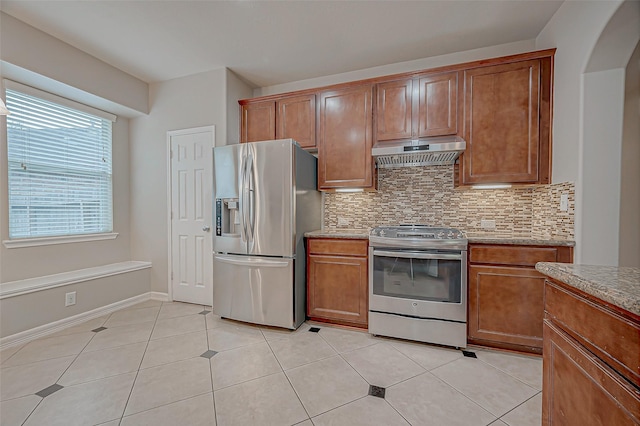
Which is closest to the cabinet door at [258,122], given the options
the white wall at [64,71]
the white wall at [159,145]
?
the white wall at [159,145]

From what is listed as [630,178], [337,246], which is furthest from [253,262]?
[630,178]

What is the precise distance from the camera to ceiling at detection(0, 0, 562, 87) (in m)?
2.18

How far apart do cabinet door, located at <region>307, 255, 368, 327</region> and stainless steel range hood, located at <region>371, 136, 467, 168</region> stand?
1050 millimetres

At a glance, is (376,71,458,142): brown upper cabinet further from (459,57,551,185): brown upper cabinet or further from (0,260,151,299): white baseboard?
(0,260,151,299): white baseboard

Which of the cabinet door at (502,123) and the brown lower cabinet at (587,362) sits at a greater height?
the cabinet door at (502,123)

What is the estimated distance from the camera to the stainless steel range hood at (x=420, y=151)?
7.91ft

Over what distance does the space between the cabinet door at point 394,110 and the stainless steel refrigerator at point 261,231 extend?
0.85m

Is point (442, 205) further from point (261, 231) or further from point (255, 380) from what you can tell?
point (255, 380)

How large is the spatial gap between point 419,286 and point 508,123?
64.7 inches

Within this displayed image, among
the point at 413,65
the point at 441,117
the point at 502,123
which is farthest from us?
the point at 413,65

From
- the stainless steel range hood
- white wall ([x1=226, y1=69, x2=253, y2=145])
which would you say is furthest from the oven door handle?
white wall ([x1=226, y1=69, x2=253, y2=145])

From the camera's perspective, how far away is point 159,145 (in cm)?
349

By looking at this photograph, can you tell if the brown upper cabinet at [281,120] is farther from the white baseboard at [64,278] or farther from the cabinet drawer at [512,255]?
the white baseboard at [64,278]

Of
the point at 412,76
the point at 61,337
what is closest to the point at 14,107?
the point at 61,337
